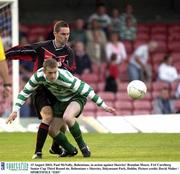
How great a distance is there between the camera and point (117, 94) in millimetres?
24422

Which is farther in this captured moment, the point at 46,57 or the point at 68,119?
the point at 46,57

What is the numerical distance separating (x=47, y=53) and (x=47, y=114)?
108cm

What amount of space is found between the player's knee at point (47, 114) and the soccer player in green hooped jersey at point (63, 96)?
16 centimetres

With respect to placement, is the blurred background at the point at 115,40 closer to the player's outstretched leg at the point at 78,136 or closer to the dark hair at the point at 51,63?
the player's outstretched leg at the point at 78,136

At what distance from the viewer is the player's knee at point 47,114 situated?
45.0 feet

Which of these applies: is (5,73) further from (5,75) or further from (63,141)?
(63,141)

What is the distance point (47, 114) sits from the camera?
13.7m

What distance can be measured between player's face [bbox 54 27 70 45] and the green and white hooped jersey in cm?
52

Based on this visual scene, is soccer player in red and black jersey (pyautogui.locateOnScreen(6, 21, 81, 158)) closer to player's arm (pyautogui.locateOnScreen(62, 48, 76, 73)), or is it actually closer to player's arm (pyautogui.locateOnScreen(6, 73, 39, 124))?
player's arm (pyautogui.locateOnScreen(62, 48, 76, 73))

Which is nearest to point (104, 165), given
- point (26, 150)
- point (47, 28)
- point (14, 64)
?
point (26, 150)

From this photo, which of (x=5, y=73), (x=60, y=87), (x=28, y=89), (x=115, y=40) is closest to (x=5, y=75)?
(x=5, y=73)

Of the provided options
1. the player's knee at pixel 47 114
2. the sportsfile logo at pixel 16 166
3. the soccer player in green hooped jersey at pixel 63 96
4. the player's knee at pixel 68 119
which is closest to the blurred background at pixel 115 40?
the soccer player in green hooped jersey at pixel 63 96

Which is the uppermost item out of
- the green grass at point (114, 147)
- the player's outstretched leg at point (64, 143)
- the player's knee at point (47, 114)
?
the player's knee at point (47, 114)

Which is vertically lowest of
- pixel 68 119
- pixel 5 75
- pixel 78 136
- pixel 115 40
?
pixel 78 136
